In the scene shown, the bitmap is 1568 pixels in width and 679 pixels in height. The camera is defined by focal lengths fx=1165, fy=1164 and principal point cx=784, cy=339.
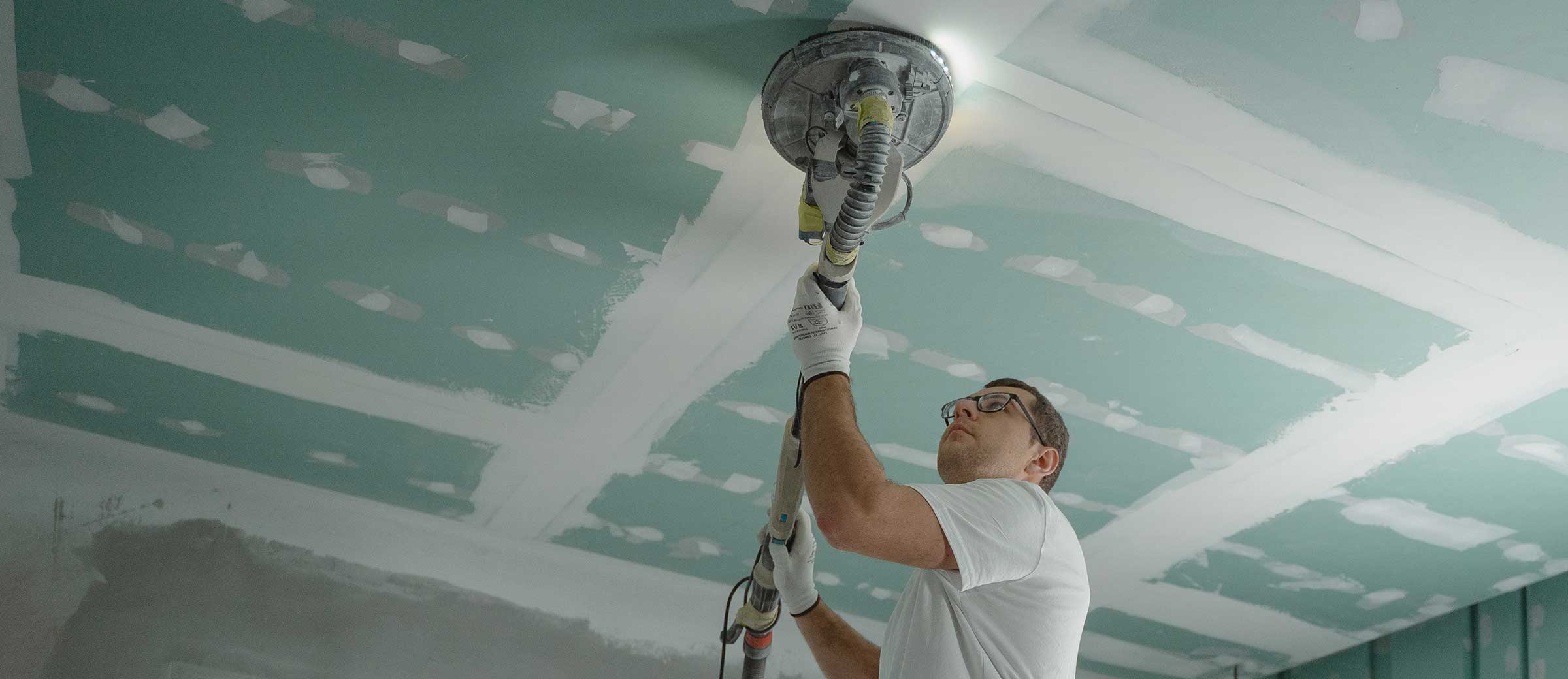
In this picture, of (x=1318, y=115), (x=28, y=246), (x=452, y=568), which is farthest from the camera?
(x=452, y=568)

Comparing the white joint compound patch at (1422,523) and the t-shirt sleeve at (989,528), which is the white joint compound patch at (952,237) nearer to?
the t-shirt sleeve at (989,528)

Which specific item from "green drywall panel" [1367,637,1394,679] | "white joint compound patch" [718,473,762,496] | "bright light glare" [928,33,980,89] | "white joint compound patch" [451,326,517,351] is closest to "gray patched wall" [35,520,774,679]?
"white joint compound patch" [718,473,762,496]

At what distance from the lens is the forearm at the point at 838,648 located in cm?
232

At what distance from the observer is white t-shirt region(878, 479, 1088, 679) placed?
1748 millimetres

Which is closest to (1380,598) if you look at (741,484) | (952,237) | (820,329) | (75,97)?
(741,484)

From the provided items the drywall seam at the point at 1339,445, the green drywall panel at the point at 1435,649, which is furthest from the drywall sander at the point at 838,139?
the green drywall panel at the point at 1435,649

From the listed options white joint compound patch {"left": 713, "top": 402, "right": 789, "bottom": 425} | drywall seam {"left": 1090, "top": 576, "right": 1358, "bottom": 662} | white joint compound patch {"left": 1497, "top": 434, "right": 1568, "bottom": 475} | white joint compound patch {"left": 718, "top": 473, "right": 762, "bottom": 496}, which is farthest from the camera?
drywall seam {"left": 1090, "top": 576, "right": 1358, "bottom": 662}

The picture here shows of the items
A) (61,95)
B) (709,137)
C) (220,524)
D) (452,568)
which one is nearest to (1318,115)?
(709,137)

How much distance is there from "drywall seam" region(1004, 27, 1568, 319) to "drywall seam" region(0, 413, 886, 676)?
8.20 feet

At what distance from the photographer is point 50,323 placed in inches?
118

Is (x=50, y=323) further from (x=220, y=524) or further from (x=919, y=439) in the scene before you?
(x=919, y=439)

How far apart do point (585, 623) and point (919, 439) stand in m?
1.45

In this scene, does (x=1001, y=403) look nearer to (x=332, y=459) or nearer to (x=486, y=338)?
(x=486, y=338)

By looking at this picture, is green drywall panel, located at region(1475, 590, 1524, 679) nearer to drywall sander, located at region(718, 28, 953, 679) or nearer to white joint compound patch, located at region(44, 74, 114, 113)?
drywall sander, located at region(718, 28, 953, 679)
